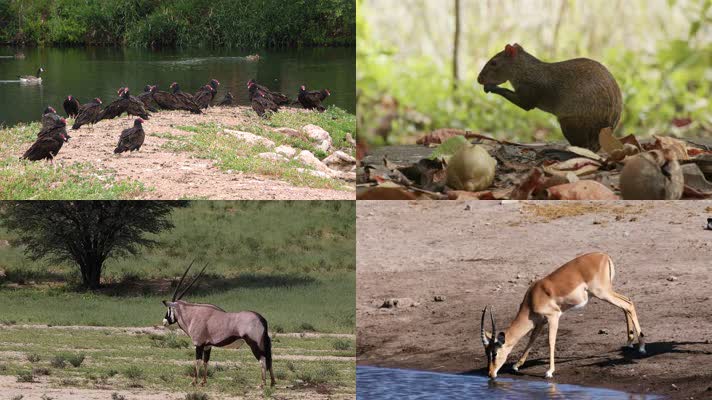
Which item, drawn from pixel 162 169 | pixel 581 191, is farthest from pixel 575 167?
pixel 162 169

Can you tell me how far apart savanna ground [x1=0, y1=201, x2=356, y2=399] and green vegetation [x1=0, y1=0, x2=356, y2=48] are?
4.22 m

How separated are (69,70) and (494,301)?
1163cm

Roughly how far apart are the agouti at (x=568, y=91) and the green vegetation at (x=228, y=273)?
8002 millimetres

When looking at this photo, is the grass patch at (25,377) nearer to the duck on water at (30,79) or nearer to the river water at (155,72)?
the river water at (155,72)

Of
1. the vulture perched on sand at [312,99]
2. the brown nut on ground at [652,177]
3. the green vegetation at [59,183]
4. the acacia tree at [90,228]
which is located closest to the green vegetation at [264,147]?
the vulture perched on sand at [312,99]

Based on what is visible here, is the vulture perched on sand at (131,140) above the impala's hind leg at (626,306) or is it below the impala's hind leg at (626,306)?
above

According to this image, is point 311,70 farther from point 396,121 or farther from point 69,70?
point 396,121

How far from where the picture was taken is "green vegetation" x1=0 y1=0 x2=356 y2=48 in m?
20.7

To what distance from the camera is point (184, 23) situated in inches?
862

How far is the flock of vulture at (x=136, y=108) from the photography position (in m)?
11.2

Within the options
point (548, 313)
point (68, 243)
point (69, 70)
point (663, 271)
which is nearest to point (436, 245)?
point (663, 271)

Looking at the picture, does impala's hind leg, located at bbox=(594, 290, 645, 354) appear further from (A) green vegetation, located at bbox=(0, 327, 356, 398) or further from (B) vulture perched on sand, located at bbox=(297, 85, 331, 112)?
(B) vulture perched on sand, located at bbox=(297, 85, 331, 112)

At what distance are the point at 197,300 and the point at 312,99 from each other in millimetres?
5775

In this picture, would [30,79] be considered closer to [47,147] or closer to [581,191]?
[47,147]
